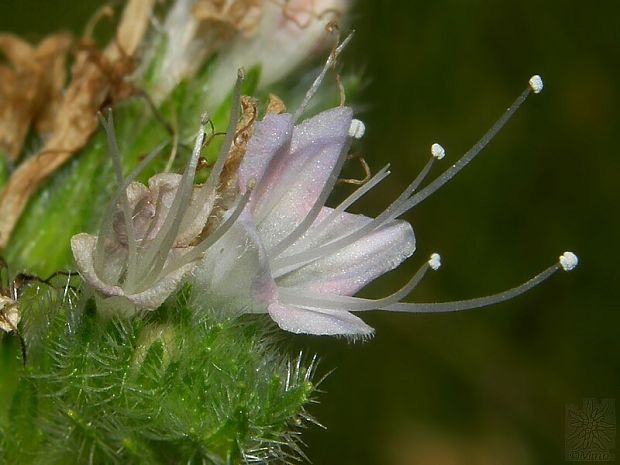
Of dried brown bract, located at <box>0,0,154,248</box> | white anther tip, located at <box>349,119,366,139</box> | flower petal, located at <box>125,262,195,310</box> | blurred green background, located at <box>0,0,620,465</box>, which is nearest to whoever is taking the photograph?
flower petal, located at <box>125,262,195,310</box>

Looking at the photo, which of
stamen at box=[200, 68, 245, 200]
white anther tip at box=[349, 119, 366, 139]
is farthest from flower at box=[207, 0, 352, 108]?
stamen at box=[200, 68, 245, 200]

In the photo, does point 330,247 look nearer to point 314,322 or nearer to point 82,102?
point 314,322

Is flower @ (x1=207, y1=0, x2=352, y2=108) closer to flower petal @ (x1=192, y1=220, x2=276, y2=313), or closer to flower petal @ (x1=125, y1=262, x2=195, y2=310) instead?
flower petal @ (x1=192, y1=220, x2=276, y2=313)

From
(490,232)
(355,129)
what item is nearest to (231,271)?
(355,129)

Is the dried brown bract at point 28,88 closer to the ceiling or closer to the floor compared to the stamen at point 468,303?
closer to the ceiling

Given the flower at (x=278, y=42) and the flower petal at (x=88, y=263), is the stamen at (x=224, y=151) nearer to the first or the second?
the flower petal at (x=88, y=263)

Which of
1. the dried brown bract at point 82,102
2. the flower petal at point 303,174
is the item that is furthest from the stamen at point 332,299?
the dried brown bract at point 82,102

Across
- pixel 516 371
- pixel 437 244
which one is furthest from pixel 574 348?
pixel 437 244
